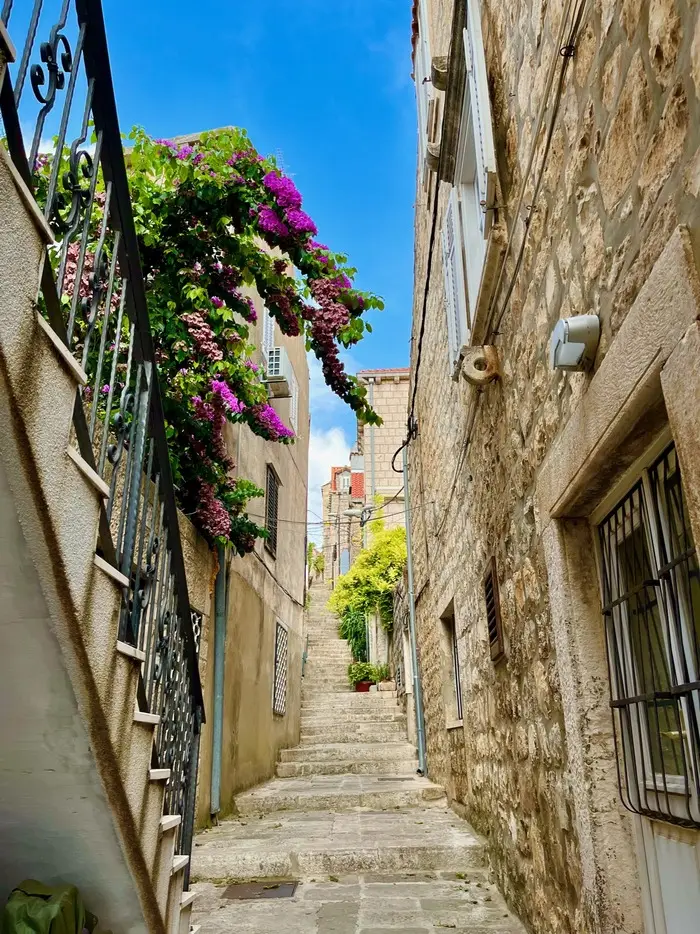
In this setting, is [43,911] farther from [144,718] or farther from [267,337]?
[267,337]

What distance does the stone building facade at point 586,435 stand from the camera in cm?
159

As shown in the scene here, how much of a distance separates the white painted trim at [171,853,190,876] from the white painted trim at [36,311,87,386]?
1.90 metres

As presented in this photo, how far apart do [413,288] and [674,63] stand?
22.7 feet

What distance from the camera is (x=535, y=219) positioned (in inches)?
106

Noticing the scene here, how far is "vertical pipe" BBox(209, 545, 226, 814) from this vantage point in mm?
5984

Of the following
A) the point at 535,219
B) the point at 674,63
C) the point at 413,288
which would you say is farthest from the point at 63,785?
the point at 413,288

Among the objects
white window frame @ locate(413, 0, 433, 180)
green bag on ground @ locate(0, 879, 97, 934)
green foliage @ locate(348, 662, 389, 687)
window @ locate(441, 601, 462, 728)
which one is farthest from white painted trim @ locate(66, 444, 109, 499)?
green foliage @ locate(348, 662, 389, 687)

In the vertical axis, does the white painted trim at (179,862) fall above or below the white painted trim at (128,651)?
below

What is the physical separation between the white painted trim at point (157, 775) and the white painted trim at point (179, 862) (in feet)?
1.75

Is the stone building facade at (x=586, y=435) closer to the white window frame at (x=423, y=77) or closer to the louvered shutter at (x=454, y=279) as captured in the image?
the louvered shutter at (x=454, y=279)

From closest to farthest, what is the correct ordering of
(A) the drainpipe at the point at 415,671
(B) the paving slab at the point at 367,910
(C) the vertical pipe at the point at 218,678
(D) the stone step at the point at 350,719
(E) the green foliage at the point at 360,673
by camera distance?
(B) the paving slab at the point at 367,910
(C) the vertical pipe at the point at 218,678
(A) the drainpipe at the point at 415,671
(D) the stone step at the point at 350,719
(E) the green foliage at the point at 360,673

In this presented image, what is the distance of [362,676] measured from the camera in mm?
14898

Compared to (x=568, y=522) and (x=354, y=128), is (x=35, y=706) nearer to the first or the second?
(x=568, y=522)

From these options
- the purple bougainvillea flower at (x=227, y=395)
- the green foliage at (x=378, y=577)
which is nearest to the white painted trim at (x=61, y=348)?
the purple bougainvillea flower at (x=227, y=395)
